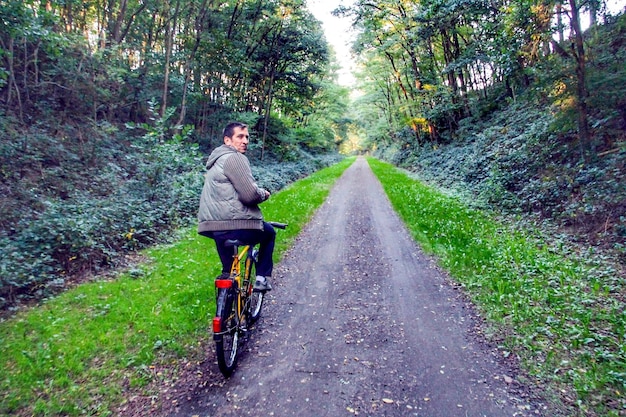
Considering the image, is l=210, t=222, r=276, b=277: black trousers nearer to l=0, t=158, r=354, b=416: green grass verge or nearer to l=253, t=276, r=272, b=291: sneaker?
l=253, t=276, r=272, b=291: sneaker

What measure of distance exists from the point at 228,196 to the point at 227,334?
4.58ft

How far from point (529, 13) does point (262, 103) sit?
16184 mm

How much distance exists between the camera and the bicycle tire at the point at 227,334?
314 cm

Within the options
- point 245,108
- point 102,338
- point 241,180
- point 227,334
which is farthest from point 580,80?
point 245,108

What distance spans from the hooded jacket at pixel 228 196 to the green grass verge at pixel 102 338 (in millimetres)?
1531

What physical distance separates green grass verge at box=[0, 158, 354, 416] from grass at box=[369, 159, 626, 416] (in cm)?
363

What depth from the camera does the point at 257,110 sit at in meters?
22.2

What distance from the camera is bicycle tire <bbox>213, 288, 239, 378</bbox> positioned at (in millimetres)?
3143

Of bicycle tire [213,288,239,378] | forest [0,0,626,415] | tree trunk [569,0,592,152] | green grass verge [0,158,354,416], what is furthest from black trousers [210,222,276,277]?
tree trunk [569,0,592,152]

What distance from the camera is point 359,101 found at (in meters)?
40.1

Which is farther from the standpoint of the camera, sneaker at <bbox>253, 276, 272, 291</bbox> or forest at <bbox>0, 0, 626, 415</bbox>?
forest at <bbox>0, 0, 626, 415</bbox>

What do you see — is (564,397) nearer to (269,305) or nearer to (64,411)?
(269,305)

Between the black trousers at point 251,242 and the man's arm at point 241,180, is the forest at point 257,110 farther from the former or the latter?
the man's arm at point 241,180

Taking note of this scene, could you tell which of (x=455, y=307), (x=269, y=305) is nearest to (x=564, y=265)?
(x=455, y=307)
